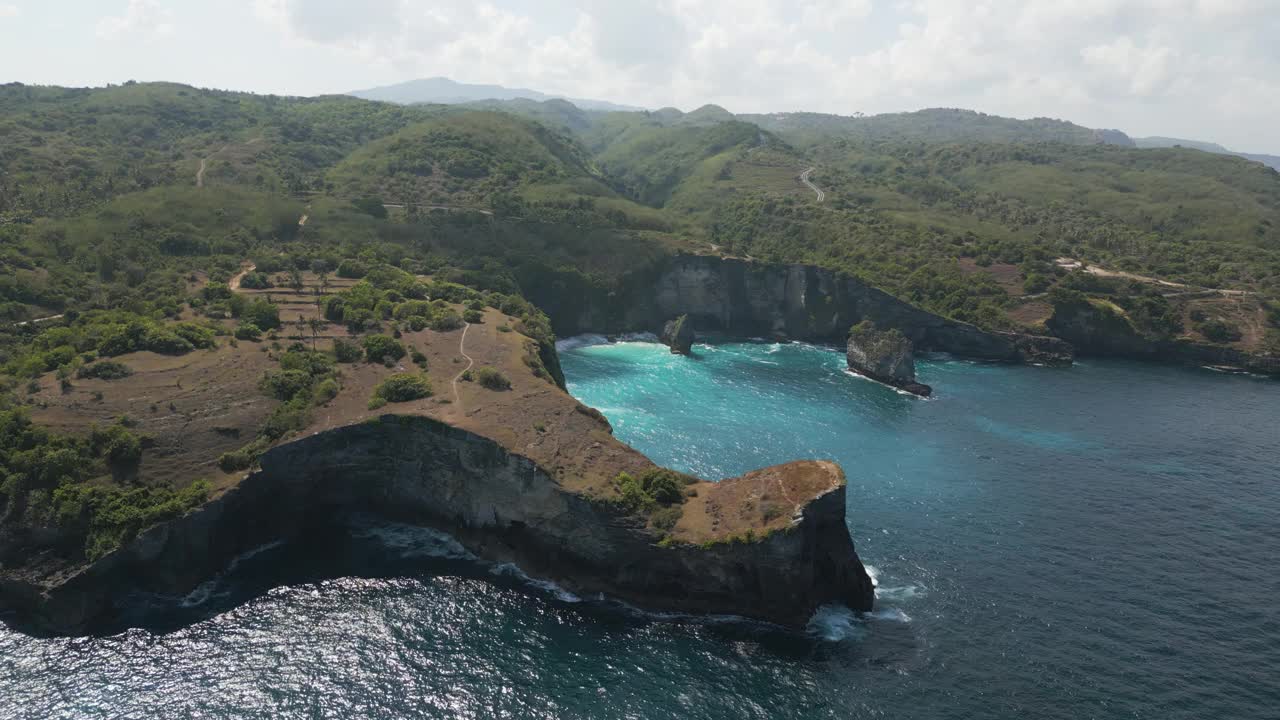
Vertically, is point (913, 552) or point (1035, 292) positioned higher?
point (1035, 292)

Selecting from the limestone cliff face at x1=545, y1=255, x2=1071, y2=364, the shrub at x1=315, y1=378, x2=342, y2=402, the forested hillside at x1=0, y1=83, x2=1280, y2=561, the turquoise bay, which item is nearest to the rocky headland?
the shrub at x1=315, y1=378, x2=342, y2=402

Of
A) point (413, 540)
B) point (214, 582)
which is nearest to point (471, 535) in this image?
point (413, 540)

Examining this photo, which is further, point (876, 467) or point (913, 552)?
point (876, 467)

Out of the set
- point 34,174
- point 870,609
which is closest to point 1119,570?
point 870,609

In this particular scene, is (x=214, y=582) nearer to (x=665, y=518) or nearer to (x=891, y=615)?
(x=665, y=518)

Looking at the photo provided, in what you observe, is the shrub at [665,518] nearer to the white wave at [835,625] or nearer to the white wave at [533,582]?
the white wave at [533,582]

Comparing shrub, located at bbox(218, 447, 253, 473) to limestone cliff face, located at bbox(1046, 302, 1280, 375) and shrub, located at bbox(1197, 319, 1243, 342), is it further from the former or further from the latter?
shrub, located at bbox(1197, 319, 1243, 342)

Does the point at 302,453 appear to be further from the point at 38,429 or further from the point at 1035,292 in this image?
the point at 1035,292
